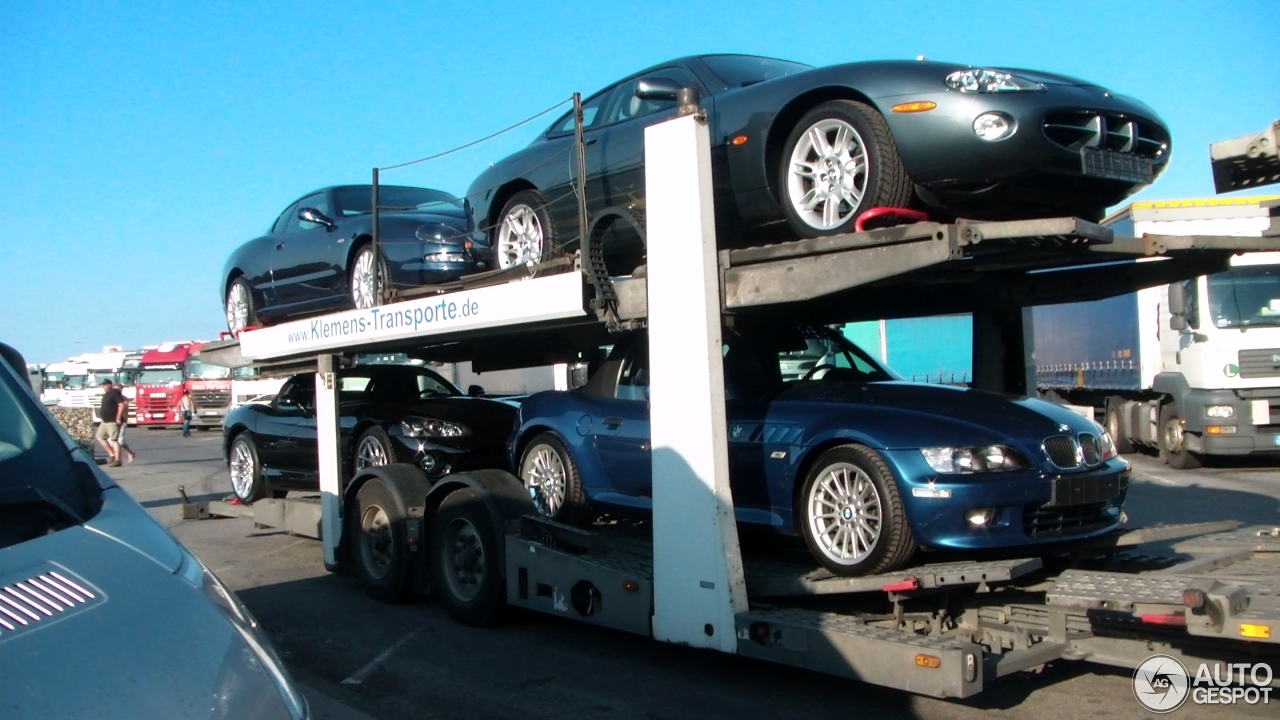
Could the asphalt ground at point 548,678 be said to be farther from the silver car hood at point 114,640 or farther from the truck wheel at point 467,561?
the silver car hood at point 114,640

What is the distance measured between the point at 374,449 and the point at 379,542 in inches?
43.4

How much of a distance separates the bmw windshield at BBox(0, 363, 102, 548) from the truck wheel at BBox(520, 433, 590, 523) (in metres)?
4.06

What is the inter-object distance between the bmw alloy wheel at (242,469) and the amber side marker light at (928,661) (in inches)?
336

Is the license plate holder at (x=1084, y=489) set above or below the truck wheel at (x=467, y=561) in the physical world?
above

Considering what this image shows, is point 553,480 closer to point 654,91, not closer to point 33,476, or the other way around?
point 654,91

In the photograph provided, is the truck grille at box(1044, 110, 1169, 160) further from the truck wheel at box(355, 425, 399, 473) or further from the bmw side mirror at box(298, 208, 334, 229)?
the bmw side mirror at box(298, 208, 334, 229)

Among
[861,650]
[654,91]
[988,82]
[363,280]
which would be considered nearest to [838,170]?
[988,82]

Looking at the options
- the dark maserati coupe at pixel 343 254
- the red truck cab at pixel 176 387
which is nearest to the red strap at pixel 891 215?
the dark maserati coupe at pixel 343 254

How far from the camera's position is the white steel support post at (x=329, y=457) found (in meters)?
8.80

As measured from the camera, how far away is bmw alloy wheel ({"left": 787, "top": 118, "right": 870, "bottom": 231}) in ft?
17.8

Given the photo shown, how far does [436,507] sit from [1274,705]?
5.19 meters

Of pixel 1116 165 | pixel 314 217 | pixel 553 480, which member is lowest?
pixel 553 480

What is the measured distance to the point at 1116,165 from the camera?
16.9ft

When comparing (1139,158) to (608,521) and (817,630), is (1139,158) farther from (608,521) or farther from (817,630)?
(608,521)
